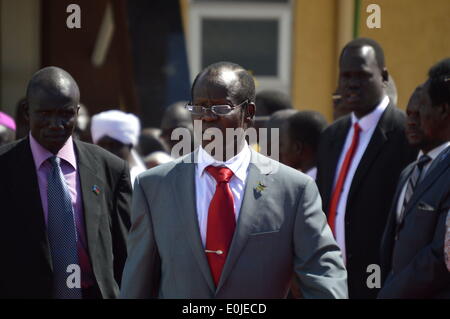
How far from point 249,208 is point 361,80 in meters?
2.69

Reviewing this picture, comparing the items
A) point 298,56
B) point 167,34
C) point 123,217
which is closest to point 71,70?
point 167,34

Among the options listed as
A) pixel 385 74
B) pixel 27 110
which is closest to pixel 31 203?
pixel 27 110

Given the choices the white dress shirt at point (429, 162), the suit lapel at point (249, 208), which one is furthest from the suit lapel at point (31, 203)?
the white dress shirt at point (429, 162)

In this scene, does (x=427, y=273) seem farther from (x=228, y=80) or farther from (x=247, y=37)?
Answer: (x=247, y=37)

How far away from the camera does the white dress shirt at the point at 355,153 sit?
6.24 m

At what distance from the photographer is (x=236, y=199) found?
413 cm

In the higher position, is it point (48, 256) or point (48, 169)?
point (48, 169)

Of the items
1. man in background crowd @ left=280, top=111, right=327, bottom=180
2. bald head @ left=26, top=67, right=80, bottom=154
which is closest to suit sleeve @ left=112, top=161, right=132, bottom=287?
bald head @ left=26, top=67, right=80, bottom=154

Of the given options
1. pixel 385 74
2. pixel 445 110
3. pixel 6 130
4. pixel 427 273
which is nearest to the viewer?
pixel 427 273

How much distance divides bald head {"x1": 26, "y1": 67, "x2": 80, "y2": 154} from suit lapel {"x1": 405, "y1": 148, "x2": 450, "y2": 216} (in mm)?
1792

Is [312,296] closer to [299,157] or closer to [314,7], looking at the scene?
[299,157]

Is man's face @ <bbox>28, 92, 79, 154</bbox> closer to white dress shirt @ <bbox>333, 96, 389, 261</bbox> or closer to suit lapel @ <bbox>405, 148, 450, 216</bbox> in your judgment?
suit lapel @ <bbox>405, 148, 450, 216</bbox>

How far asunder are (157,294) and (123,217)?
4.34 ft

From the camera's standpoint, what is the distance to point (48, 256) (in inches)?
198
